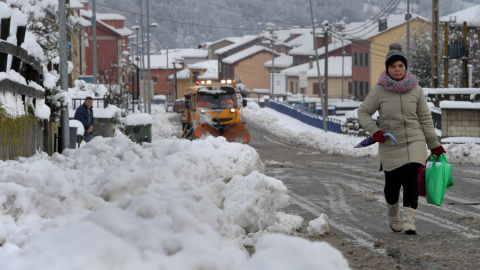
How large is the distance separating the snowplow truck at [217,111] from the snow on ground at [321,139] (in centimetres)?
336

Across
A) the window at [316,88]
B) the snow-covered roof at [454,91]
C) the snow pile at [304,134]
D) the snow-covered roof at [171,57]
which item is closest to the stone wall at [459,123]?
the snow-covered roof at [454,91]

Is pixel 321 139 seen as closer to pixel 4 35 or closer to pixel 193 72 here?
pixel 4 35

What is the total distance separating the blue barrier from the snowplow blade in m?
12.5

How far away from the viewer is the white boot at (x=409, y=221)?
880cm

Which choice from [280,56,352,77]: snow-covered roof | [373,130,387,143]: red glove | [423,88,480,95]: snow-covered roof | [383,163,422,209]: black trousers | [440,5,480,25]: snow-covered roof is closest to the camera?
[373,130,387,143]: red glove

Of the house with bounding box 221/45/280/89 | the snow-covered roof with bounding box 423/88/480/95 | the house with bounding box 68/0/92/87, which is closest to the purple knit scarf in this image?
the house with bounding box 68/0/92/87

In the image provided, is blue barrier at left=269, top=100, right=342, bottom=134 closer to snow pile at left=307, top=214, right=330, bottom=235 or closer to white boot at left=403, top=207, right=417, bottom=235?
white boot at left=403, top=207, right=417, bottom=235

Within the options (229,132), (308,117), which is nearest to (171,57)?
(308,117)

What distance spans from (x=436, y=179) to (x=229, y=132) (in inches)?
1006

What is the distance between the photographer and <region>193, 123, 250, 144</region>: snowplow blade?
34344mm

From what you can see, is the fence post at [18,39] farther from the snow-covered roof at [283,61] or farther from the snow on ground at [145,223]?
the snow-covered roof at [283,61]

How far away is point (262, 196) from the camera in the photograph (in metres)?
8.78

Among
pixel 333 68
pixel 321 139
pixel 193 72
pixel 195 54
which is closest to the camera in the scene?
pixel 321 139

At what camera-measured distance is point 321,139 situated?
37812 mm
